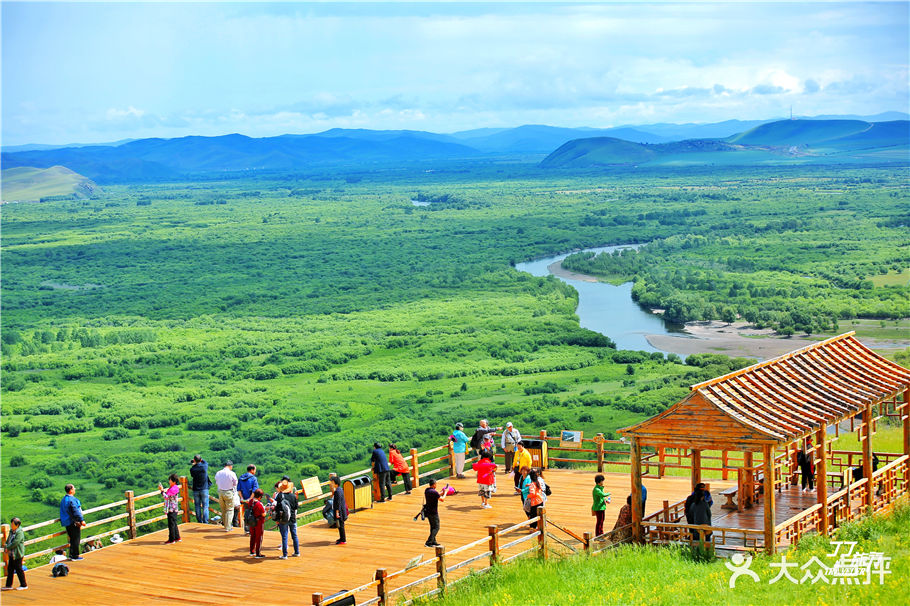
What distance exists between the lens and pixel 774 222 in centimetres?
14212

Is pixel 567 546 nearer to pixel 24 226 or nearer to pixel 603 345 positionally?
pixel 603 345

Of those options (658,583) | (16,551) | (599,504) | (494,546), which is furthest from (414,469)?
(16,551)

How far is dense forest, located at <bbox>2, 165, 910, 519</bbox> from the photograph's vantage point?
53.3 m

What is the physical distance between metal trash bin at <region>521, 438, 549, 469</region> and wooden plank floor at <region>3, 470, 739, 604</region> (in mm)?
1196

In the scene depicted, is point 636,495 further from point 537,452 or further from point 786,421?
point 537,452

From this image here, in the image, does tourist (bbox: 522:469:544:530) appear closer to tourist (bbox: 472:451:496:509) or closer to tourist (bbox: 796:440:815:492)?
tourist (bbox: 472:451:496:509)

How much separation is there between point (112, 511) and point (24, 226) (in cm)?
16743

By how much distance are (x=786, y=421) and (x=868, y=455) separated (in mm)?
2693

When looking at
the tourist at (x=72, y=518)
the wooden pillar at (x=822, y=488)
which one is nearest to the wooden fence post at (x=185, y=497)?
the tourist at (x=72, y=518)

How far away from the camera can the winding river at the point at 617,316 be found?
7381 cm

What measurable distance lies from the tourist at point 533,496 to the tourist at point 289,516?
13.4ft

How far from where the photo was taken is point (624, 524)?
19.1m

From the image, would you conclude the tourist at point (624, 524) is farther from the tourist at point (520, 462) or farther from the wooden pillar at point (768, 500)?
the tourist at point (520, 462)

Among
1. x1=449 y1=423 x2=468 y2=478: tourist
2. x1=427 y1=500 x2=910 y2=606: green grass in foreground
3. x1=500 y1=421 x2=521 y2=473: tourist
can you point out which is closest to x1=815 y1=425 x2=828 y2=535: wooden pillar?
x1=427 y1=500 x2=910 y2=606: green grass in foreground
